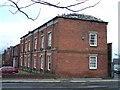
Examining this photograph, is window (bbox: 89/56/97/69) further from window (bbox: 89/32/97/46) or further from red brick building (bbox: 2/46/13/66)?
red brick building (bbox: 2/46/13/66)

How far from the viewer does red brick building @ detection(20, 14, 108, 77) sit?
3631 cm

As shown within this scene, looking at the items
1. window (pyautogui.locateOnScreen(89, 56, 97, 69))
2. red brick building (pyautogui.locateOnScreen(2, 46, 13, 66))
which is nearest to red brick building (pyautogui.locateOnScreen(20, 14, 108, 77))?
window (pyautogui.locateOnScreen(89, 56, 97, 69))

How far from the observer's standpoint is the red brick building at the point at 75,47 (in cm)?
3631

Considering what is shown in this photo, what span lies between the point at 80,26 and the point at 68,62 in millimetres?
5051

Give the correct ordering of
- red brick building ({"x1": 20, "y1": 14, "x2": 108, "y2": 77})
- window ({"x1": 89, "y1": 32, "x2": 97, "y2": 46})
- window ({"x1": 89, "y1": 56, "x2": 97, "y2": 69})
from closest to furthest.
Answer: red brick building ({"x1": 20, "y1": 14, "x2": 108, "y2": 77}), window ({"x1": 89, "y1": 56, "x2": 97, "y2": 69}), window ({"x1": 89, "y1": 32, "x2": 97, "y2": 46})

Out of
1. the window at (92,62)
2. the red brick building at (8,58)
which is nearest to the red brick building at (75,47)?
the window at (92,62)

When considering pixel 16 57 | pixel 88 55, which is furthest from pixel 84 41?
pixel 16 57

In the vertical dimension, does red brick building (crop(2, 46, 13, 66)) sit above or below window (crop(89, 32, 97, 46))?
below

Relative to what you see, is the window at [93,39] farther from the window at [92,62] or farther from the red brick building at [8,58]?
the red brick building at [8,58]

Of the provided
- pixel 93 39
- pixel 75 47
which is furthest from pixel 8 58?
pixel 75 47

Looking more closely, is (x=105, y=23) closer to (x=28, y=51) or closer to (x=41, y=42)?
(x=41, y=42)

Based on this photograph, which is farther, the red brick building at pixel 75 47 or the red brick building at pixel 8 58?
the red brick building at pixel 8 58

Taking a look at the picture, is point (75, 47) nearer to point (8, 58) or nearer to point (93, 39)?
point (93, 39)

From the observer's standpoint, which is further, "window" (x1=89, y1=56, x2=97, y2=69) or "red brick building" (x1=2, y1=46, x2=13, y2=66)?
"red brick building" (x1=2, y1=46, x2=13, y2=66)
